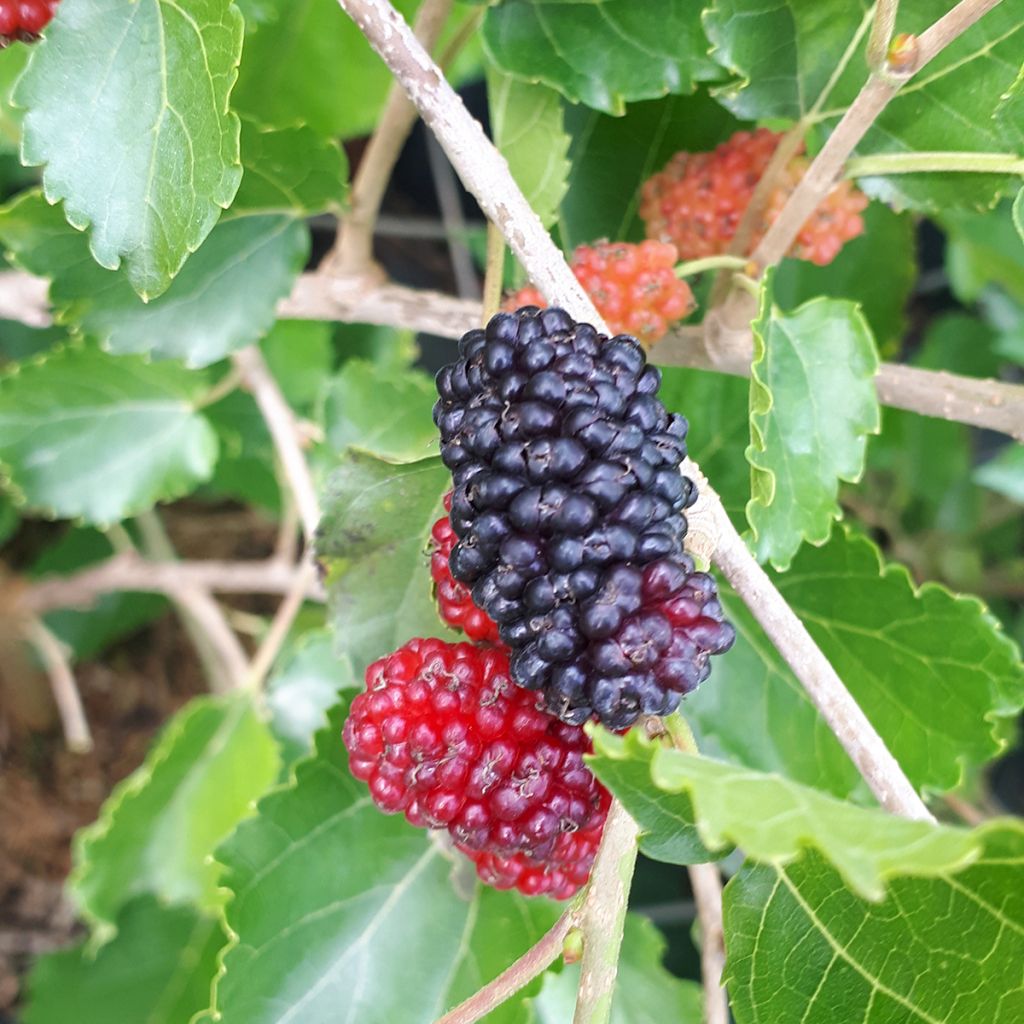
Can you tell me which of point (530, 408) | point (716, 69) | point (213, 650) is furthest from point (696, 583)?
point (213, 650)

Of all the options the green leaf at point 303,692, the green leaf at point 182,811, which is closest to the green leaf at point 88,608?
the green leaf at point 182,811

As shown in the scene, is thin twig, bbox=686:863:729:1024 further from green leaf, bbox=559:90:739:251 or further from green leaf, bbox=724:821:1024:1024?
green leaf, bbox=559:90:739:251

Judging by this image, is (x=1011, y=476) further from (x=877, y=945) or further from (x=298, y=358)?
(x=298, y=358)

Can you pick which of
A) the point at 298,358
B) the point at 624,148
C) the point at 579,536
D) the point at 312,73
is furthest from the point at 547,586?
the point at 298,358

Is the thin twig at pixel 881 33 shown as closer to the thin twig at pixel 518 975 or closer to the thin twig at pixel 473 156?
the thin twig at pixel 473 156

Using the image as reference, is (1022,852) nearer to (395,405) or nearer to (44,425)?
(395,405)

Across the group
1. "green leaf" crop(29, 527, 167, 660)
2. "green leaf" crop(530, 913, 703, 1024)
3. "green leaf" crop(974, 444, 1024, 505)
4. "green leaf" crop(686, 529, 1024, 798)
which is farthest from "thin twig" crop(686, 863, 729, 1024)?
"green leaf" crop(29, 527, 167, 660)
